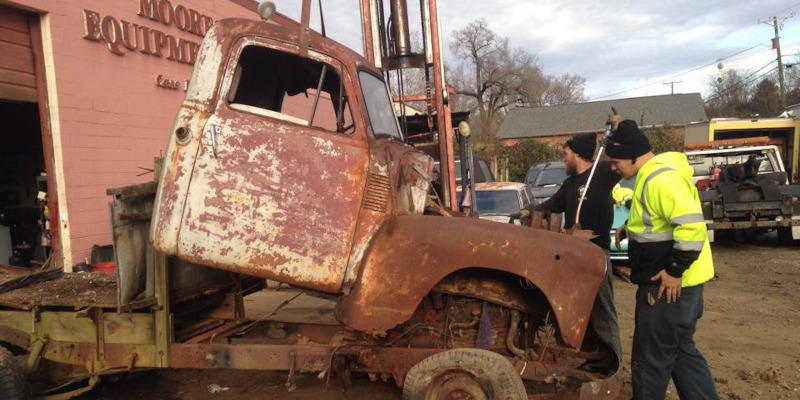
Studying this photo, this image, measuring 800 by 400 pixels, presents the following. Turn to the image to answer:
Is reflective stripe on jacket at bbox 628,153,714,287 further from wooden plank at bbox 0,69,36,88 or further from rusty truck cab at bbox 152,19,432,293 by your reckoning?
wooden plank at bbox 0,69,36,88

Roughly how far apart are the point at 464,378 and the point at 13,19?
22.7 feet

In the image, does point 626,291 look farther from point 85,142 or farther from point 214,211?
point 85,142

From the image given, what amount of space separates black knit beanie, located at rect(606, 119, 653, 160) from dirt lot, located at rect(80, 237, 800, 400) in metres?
1.95

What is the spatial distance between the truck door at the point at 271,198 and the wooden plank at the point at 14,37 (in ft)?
16.1

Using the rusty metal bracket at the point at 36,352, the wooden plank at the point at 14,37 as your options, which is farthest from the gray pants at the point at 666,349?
the wooden plank at the point at 14,37

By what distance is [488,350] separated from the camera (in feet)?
11.1

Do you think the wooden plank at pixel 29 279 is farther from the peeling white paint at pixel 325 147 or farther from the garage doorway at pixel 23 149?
the peeling white paint at pixel 325 147

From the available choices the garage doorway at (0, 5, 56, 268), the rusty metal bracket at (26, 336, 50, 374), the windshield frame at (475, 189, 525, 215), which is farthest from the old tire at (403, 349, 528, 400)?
the garage doorway at (0, 5, 56, 268)

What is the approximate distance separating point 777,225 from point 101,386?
1100 centimetres

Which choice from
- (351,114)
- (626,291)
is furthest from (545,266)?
(626,291)

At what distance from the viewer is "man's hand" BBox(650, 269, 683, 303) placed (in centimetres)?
315

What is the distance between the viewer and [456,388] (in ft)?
10.5

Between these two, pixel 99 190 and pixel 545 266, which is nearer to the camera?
pixel 545 266

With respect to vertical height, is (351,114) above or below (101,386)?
above
